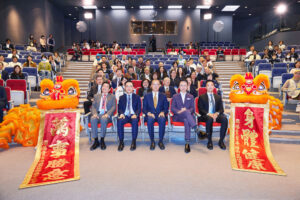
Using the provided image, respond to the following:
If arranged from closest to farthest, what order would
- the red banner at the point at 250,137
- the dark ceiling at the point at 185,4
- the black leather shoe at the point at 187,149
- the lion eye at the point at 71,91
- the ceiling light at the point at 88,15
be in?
the red banner at the point at 250,137 < the black leather shoe at the point at 187,149 < the lion eye at the point at 71,91 < the dark ceiling at the point at 185,4 < the ceiling light at the point at 88,15

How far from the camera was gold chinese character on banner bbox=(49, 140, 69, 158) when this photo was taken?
365cm

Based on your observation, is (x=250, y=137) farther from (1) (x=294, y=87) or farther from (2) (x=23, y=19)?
(2) (x=23, y=19)

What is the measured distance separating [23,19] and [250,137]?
46.6ft

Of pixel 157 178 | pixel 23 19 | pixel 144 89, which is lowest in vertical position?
pixel 157 178

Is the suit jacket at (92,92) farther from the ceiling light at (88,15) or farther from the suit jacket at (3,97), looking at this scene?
the ceiling light at (88,15)

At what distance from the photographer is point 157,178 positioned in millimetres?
2967

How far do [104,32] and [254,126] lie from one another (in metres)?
15.7

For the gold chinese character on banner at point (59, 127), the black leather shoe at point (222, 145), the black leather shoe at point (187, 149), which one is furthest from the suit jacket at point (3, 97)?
the black leather shoe at point (222, 145)

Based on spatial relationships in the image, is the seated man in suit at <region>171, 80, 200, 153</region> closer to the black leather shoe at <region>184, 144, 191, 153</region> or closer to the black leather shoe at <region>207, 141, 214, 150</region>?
the black leather shoe at <region>184, 144, 191, 153</region>

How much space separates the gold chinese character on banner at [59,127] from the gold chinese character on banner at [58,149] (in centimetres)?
17

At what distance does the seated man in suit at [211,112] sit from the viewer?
160 inches

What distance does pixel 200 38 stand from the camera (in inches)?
747

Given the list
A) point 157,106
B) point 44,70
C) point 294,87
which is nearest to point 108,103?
point 157,106

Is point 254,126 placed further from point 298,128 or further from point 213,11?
point 213,11
